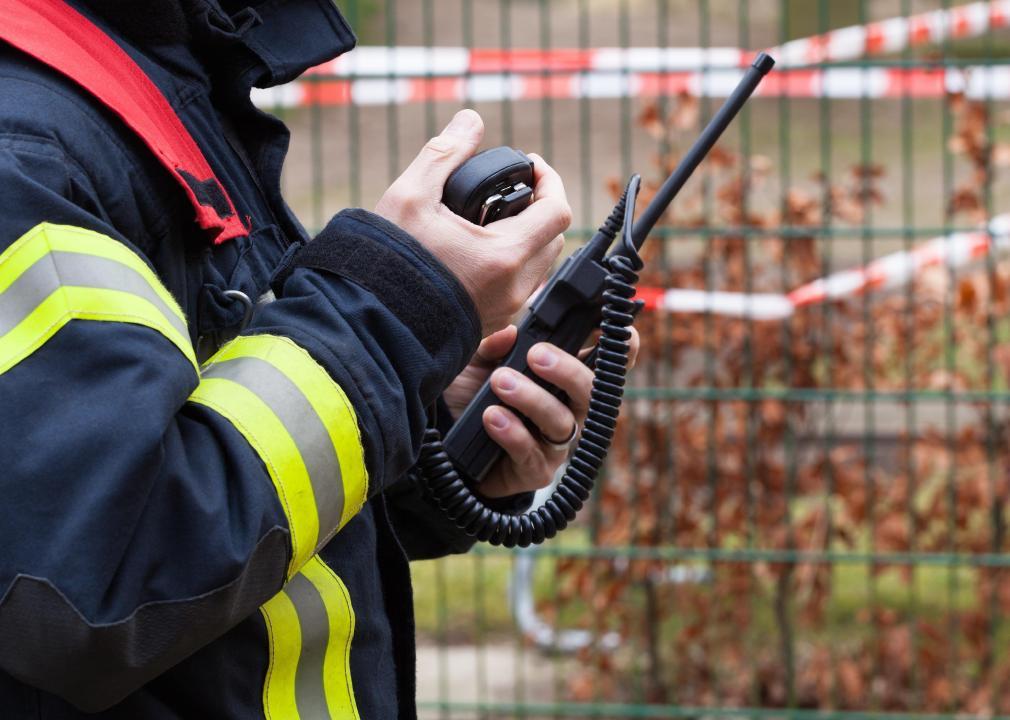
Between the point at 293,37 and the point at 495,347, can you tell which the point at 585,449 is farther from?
the point at 293,37

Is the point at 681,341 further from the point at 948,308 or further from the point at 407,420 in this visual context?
the point at 407,420

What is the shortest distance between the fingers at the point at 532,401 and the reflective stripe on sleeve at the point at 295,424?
374mm

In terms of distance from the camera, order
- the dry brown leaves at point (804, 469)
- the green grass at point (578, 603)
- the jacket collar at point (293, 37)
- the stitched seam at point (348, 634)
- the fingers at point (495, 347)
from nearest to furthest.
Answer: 1. the stitched seam at point (348, 634)
2. the jacket collar at point (293, 37)
3. the fingers at point (495, 347)
4. the dry brown leaves at point (804, 469)
5. the green grass at point (578, 603)

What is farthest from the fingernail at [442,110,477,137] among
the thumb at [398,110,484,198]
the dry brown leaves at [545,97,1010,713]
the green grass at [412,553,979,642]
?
the green grass at [412,553,979,642]

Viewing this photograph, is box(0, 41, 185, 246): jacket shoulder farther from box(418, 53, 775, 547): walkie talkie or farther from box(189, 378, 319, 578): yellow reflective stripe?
box(418, 53, 775, 547): walkie talkie

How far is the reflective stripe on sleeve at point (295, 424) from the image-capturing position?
116 cm

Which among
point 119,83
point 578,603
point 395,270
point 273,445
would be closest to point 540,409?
point 395,270

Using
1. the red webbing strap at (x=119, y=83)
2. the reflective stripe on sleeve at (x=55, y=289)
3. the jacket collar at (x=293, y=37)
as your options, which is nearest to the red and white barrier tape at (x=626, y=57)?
the jacket collar at (x=293, y=37)

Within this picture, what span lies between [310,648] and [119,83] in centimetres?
54

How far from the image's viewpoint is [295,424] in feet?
3.87

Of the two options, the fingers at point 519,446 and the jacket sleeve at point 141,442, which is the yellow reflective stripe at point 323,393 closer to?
the jacket sleeve at point 141,442

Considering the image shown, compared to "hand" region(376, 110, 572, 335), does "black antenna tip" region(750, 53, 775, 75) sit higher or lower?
higher

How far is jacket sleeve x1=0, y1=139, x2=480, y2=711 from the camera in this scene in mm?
1032

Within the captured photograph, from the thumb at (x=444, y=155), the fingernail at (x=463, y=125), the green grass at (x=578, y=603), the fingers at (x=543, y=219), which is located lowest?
the green grass at (x=578, y=603)
